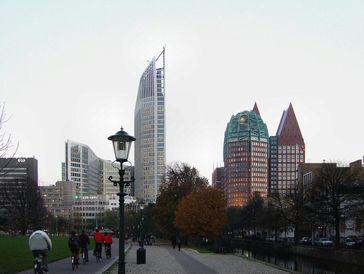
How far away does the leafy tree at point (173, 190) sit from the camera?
94812mm

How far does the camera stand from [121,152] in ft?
53.6

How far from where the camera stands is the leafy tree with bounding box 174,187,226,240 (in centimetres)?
8106

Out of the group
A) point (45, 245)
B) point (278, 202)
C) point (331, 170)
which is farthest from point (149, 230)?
point (45, 245)

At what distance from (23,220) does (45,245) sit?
292 feet

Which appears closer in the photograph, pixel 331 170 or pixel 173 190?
pixel 331 170

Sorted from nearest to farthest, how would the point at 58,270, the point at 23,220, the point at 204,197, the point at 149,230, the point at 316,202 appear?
the point at 58,270 < the point at 316,202 < the point at 204,197 < the point at 23,220 < the point at 149,230

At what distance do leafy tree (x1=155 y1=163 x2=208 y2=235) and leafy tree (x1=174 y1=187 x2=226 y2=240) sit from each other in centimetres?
1033

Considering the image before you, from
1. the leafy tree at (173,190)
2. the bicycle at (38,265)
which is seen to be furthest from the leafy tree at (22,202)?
the bicycle at (38,265)

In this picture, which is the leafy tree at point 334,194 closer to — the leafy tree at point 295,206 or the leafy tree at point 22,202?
the leafy tree at point 295,206

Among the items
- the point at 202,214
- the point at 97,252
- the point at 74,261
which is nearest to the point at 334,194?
the point at 202,214

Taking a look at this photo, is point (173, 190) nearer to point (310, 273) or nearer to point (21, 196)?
point (21, 196)

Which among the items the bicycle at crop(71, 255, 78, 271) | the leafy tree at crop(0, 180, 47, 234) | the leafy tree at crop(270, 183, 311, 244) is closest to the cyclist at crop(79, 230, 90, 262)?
the bicycle at crop(71, 255, 78, 271)

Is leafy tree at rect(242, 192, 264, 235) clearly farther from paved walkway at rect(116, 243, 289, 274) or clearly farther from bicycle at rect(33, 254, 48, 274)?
bicycle at rect(33, 254, 48, 274)

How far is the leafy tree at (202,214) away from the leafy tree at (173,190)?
1033 centimetres
